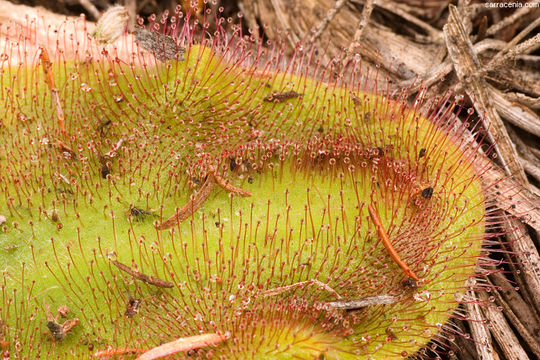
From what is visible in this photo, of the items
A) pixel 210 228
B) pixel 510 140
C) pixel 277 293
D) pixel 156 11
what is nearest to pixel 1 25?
pixel 156 11

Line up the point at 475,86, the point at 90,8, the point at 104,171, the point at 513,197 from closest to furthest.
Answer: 1. the point at 104,171
2. the point at 513,197
3. the point at 475,86
4. the point at 90,8

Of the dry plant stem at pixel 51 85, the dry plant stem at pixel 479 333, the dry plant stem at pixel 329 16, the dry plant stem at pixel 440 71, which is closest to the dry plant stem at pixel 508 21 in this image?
the dry plant stem at pixel 440 71

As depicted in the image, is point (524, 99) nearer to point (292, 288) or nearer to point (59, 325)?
point (292, 288)

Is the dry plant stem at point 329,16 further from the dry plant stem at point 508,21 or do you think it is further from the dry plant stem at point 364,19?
the dry plant stem at point 508,21

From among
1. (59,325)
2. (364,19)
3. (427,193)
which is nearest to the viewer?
(59,325)

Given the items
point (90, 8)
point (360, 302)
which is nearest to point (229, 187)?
point (360, 302)

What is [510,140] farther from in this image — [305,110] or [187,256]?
[187,256]
